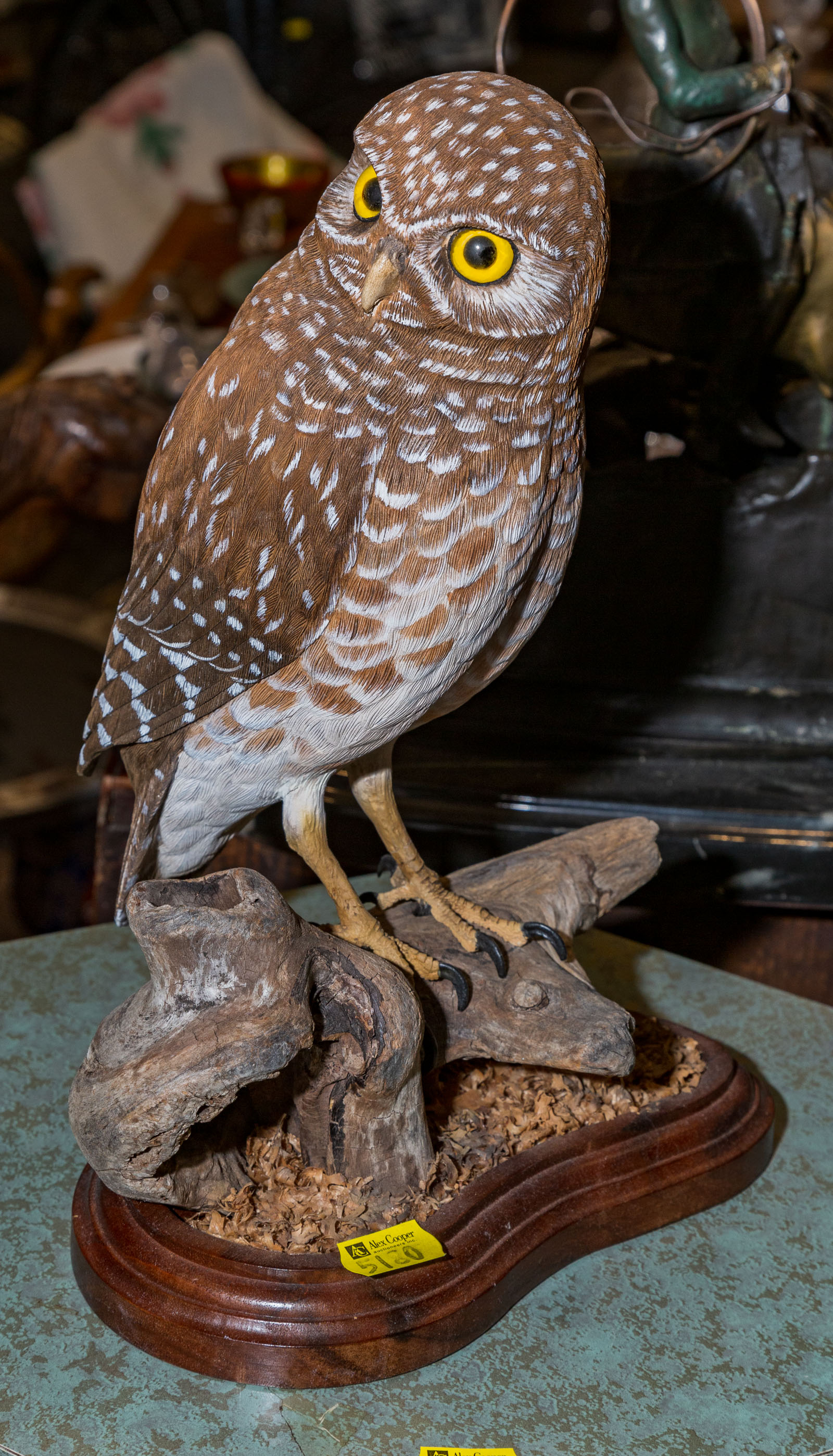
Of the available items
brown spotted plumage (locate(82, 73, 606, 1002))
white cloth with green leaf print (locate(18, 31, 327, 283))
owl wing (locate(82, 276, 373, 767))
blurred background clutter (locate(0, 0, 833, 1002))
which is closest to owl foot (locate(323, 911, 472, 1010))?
brown spotted plumage (locate(82, 73, 606, 1002))

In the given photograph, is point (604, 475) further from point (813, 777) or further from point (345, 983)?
point (345, 983)

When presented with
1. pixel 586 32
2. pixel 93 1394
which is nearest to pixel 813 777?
pixel 93 1394

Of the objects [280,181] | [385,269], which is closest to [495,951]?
[385,269]

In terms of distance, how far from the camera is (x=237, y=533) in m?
0.94

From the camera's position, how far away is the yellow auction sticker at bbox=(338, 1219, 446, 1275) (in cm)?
94

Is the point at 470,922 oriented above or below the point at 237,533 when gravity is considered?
below

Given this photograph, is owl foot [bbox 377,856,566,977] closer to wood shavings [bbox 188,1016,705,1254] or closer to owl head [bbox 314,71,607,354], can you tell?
wood shavings [bbox 188,1016,705,1254]

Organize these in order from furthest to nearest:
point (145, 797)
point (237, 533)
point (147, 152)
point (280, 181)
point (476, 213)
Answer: point (147, 152)
point (280, 181)
point (145, 797)
point (237, 533)
point (476, 213)

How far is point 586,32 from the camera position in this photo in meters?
5.42

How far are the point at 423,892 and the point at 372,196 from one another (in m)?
0.59

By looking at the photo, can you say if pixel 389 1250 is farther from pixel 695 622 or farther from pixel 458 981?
pixel 695 622

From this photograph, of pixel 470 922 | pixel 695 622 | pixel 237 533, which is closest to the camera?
pixel 237 533

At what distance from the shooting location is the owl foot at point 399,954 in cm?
109

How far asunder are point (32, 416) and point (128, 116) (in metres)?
2.50
